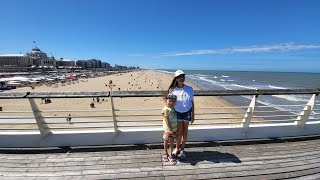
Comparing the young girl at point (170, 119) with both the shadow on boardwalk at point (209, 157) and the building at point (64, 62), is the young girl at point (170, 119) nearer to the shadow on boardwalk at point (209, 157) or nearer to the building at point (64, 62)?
the shadow on boardwalk at point (209, 157)

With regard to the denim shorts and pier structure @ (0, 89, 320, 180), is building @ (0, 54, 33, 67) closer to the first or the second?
pier structure @ (0, 89, 320, 180)

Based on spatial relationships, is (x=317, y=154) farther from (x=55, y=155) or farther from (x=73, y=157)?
(x=55, y=155)

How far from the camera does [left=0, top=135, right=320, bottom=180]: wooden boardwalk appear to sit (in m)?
3.28

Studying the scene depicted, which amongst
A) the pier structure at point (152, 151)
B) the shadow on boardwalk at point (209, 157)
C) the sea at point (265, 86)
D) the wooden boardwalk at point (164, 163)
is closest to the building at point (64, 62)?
the sea at point (265, 86)

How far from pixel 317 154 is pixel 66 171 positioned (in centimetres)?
429

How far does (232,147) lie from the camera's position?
421 cm

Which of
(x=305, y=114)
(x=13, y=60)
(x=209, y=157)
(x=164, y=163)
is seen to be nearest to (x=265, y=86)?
(x=305, y=114)

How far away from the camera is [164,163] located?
141 inches

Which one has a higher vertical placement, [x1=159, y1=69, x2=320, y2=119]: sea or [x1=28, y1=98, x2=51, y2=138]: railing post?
[x1=28, y1=98, x2=51, y2=138]: railing post

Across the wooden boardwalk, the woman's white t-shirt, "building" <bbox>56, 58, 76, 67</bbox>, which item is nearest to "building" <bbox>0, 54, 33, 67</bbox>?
"building" <bbox>56, 58, 76, 67</bbox>

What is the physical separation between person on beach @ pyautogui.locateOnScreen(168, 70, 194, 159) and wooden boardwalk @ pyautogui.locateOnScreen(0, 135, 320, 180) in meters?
0.40

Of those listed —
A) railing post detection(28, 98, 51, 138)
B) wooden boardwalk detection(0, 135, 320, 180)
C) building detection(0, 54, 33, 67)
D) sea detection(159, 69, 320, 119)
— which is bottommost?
sea detection(159, 69, 320, 119)

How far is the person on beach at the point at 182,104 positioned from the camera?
365 cm

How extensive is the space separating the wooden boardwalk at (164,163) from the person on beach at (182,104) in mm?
399
